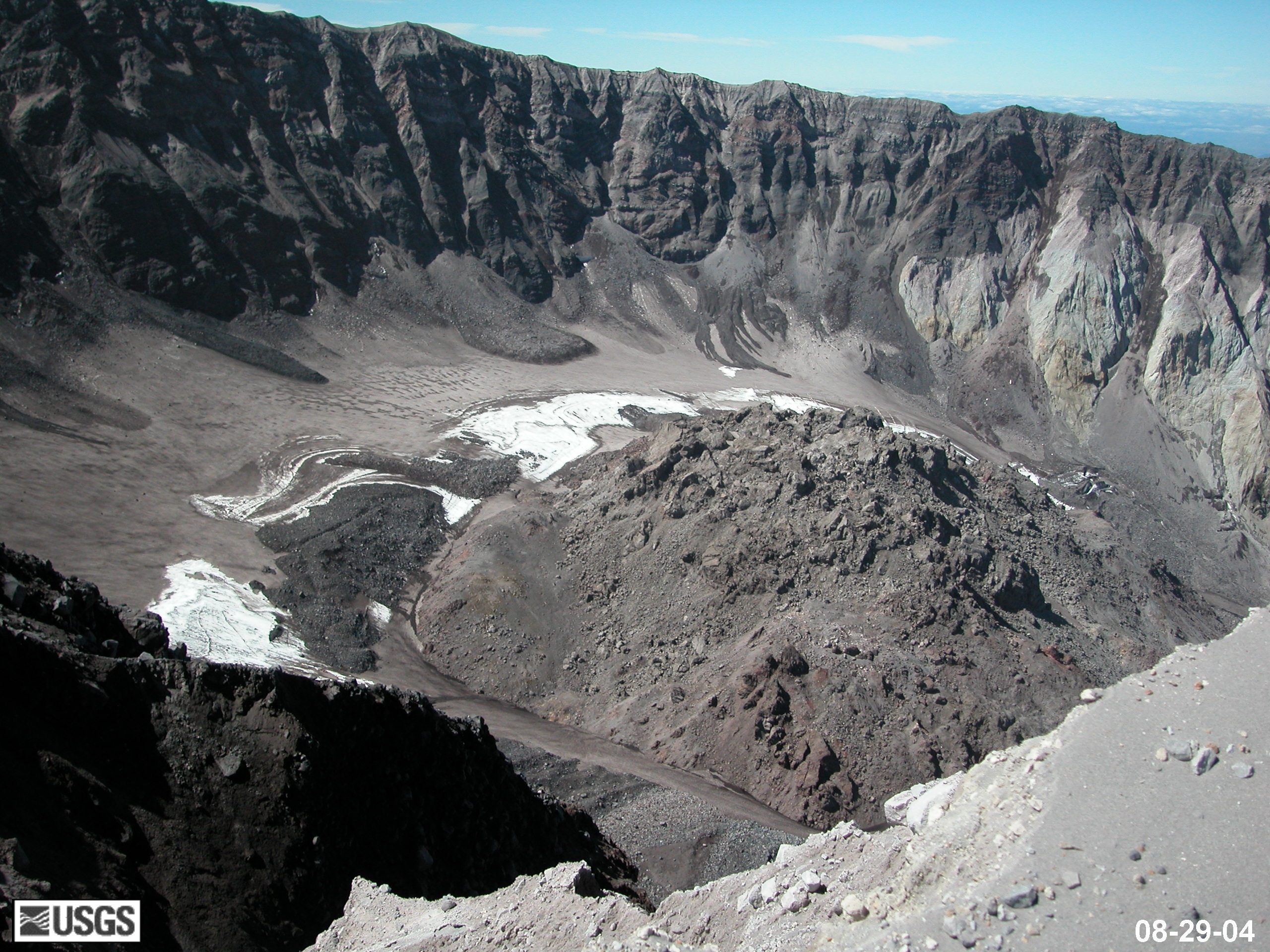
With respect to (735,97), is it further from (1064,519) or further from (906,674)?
(906,674)

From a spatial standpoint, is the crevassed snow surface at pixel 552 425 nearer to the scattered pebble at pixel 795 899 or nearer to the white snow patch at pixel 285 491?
the white snow patch at pixel 285 491

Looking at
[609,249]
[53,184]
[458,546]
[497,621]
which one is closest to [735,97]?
[609,249]

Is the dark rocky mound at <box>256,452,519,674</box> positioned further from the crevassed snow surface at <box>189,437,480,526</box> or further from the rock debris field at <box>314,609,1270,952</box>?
the rock debris field at <box>314,609,1270,952</box>

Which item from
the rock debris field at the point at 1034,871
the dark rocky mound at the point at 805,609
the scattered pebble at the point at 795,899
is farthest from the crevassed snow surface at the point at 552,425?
the scattered pebble at the point at 795,899

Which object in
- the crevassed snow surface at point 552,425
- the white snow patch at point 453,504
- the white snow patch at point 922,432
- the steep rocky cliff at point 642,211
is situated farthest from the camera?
the white snow patch at point 922,432

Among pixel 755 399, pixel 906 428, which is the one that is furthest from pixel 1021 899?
pixel 755 399

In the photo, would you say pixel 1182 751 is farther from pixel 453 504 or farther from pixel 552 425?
pixel 552 425

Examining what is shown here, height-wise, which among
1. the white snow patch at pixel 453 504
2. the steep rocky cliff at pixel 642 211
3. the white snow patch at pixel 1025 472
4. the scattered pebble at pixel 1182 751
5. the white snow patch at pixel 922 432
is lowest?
the white snow patch at pixel 453 504

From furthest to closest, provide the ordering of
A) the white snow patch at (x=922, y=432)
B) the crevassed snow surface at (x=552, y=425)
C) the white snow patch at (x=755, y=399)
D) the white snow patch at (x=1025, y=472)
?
the white snow patch at (x=755, y=399)
the white snow patch at (x=922, y=432)
the white snow patch at (x=1025, y=472)
the crevassed snow surface at (x=552, y=425)
